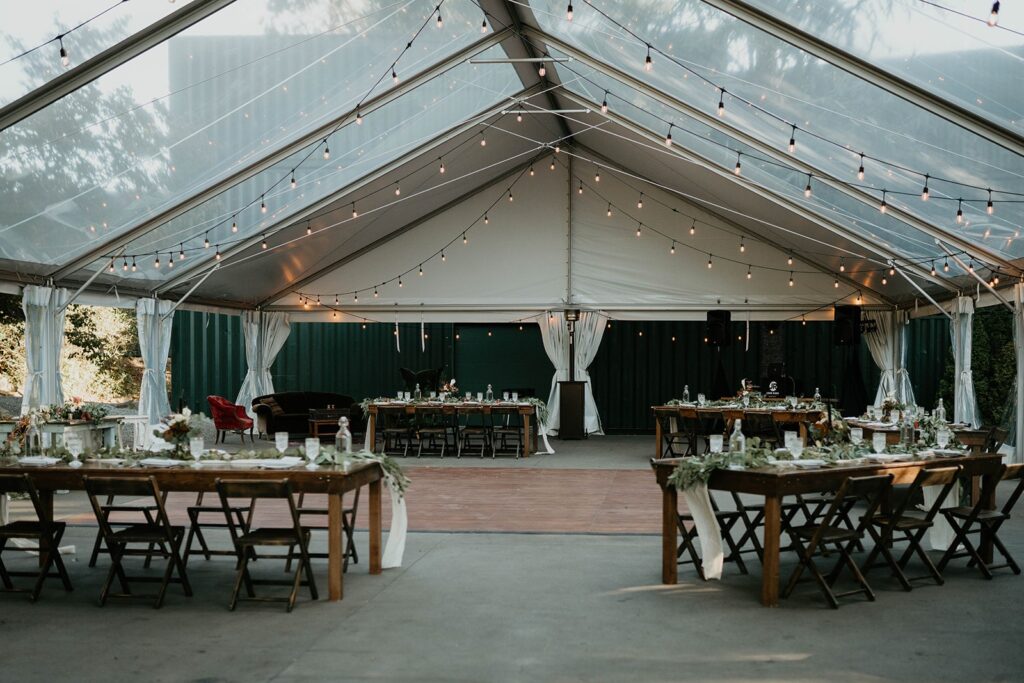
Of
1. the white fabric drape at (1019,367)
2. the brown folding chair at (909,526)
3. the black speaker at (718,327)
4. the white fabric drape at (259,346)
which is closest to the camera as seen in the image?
the brown folding chair at (909,526)

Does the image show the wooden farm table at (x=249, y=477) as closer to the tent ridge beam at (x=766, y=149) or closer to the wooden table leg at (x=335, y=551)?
the wooden table leg at (x=335, y=551)

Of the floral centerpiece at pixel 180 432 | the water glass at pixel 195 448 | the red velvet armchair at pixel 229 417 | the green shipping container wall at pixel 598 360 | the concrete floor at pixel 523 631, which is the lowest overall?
the concrete floor at pixel 523 631

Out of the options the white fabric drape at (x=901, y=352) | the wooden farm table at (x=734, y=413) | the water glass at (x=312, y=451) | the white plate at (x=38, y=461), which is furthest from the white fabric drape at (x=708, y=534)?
the white fabric drape at (x=901, y=352)

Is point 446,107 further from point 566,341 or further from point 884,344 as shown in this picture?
point 884,344

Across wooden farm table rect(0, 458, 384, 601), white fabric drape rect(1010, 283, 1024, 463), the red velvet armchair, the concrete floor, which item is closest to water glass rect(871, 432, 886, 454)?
the concrete floor

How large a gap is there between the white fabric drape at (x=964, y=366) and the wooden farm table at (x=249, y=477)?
8.55m

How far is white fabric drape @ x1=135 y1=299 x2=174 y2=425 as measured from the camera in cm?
1299

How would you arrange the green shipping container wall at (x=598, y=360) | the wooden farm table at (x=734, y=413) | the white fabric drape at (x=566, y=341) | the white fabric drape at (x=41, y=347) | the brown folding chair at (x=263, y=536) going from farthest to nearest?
the green shipping container wall at (x=598, y=360), the white fabric drape at (x=566, y=341), the wooden farm table at (x=734, y=413), the white fabric drape at (x=41, y=347), the brown folding chair at (x=263, y=536)

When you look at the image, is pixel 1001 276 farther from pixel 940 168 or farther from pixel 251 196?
pixel 251 196

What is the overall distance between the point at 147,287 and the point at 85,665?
10.0 m

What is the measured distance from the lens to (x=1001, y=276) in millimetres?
10664

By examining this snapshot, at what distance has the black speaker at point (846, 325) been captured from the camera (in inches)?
472

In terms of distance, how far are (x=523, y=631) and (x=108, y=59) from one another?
5.45 metres

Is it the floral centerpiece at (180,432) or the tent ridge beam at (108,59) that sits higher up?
the tent ridge beam at (108,59)
